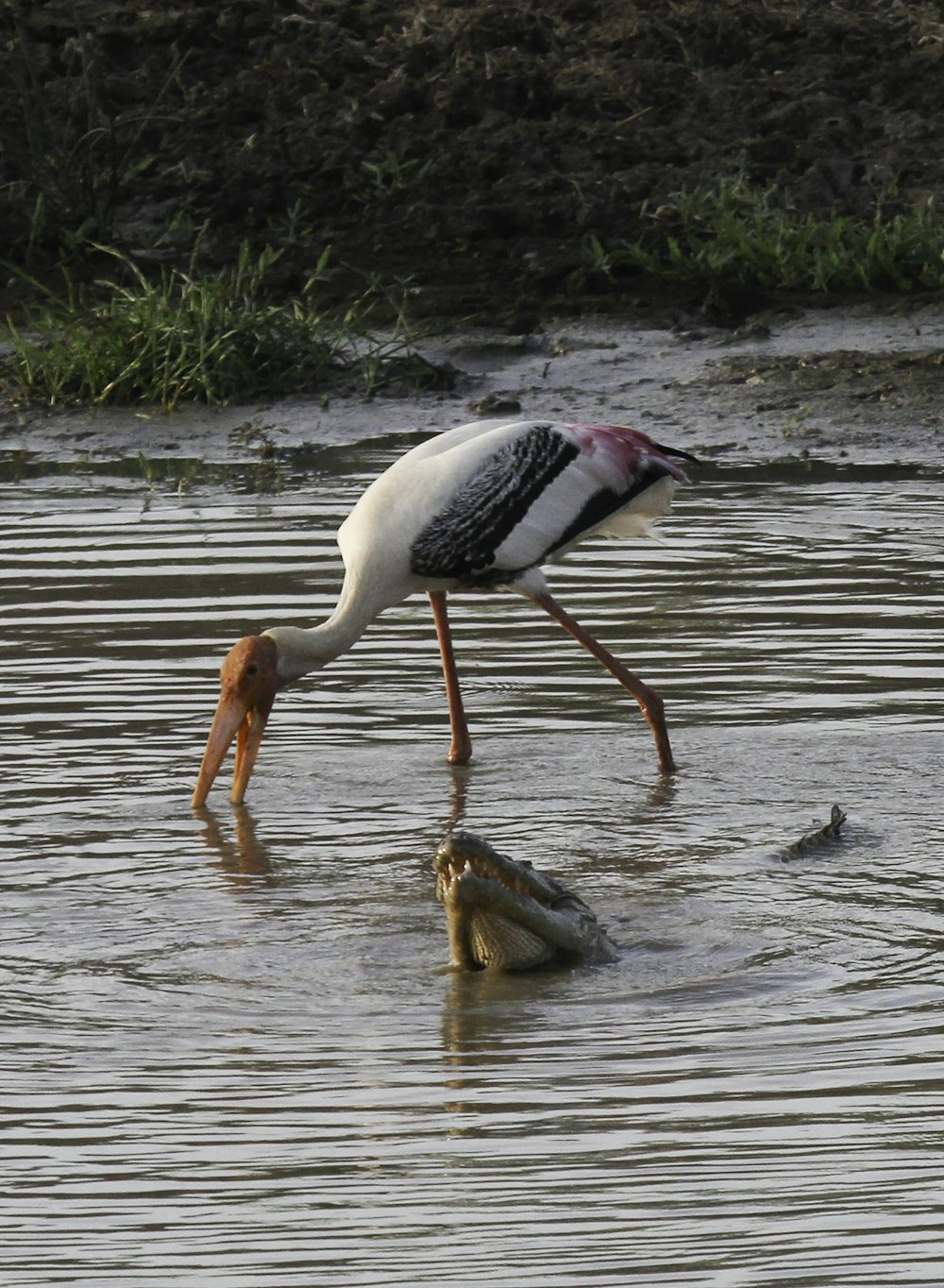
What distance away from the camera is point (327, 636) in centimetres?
728

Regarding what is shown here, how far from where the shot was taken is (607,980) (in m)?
5.23

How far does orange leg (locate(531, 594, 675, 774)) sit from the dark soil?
4.76 meters

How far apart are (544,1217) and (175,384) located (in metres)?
8.02

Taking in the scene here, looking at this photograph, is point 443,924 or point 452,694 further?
point 452,694

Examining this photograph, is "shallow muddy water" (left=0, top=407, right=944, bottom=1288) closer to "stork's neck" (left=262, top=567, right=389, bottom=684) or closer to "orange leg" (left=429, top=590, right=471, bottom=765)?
"orange leg" (left=429, top=590, right=471, bottom=765)

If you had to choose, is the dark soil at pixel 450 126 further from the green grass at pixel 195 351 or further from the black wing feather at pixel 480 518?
the black wing feather at pixel 480 518

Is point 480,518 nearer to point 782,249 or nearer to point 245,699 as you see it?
point 245,699

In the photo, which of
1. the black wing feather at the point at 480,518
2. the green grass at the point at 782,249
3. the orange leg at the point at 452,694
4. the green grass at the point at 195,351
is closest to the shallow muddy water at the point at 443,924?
the orange leg at the point at 452,694

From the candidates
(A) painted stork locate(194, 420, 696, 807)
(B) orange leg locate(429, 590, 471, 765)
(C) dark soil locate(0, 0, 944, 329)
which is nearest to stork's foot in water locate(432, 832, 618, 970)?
(A) painted stork locate(194, 420, 696, 807)

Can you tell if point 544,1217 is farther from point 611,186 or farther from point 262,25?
point 262,25

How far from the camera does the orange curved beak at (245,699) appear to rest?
276 inches

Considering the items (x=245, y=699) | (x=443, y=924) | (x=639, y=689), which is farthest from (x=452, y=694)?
(x=443, y=924)

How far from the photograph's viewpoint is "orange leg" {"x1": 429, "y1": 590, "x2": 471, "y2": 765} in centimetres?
729

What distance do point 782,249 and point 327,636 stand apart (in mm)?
5431
